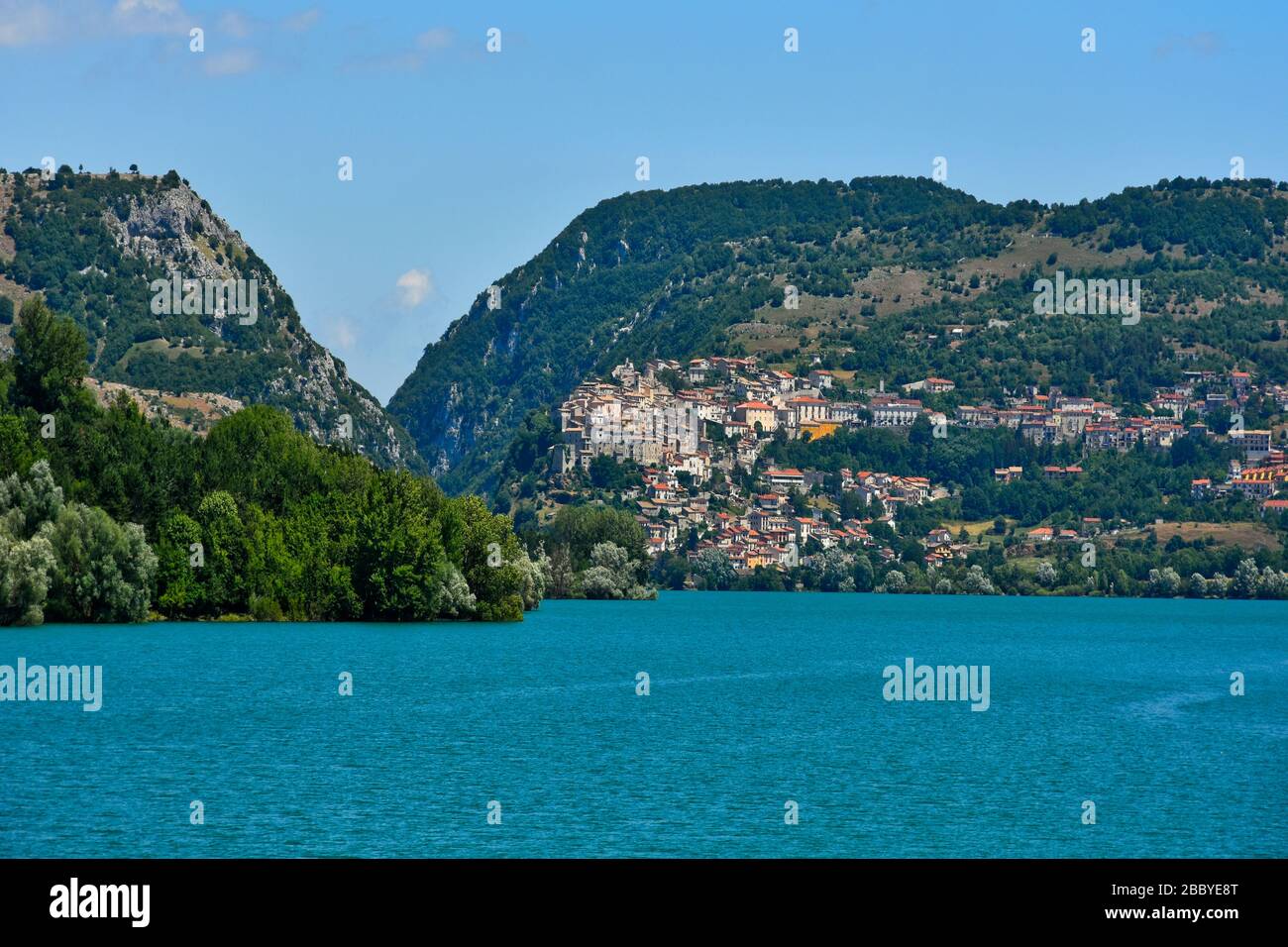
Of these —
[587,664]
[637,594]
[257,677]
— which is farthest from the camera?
[637,594]

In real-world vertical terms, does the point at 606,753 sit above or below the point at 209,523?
below

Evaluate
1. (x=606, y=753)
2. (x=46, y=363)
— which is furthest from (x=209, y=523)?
(x=606, y=753)

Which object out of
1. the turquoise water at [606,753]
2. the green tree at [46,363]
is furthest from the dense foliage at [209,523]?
the turquoise water at [606,753]

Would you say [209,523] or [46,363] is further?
[46,363]

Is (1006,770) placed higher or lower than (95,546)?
lower

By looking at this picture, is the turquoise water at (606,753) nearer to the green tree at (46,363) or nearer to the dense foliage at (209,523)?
the dense foliage at (209,523)

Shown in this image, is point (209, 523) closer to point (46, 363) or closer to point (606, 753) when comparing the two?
point (46, 363)

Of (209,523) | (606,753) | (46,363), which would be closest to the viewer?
(606,753)
